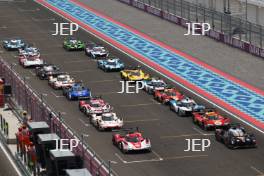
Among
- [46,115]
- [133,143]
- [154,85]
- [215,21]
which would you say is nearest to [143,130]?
[133,143]

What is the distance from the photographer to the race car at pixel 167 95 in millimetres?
80562

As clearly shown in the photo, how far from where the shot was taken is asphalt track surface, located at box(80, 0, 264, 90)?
310ft

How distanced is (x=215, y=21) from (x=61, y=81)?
28.7m

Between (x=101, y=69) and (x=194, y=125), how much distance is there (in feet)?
77.6

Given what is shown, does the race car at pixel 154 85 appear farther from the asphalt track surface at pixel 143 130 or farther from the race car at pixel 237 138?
the race car at pixel 237 138

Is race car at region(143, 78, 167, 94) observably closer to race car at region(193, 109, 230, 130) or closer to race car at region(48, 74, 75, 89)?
race car at region(48, 74, 75, 89)

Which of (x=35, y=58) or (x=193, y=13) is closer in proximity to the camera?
(x=35, y=58)

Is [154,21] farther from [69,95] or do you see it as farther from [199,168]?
[199,168]

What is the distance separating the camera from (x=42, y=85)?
89750 mm

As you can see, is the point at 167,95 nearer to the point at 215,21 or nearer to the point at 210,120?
the point at 210,120

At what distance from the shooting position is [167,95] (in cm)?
8131

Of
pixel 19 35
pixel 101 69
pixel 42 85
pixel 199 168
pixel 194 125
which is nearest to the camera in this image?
pixel 199 168

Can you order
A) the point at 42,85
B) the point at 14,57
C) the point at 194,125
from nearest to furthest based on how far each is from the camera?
the point at 194,125 → the point at 42,85 → the point at 14,57

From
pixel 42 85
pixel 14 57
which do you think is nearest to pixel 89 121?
pixel 42 85
